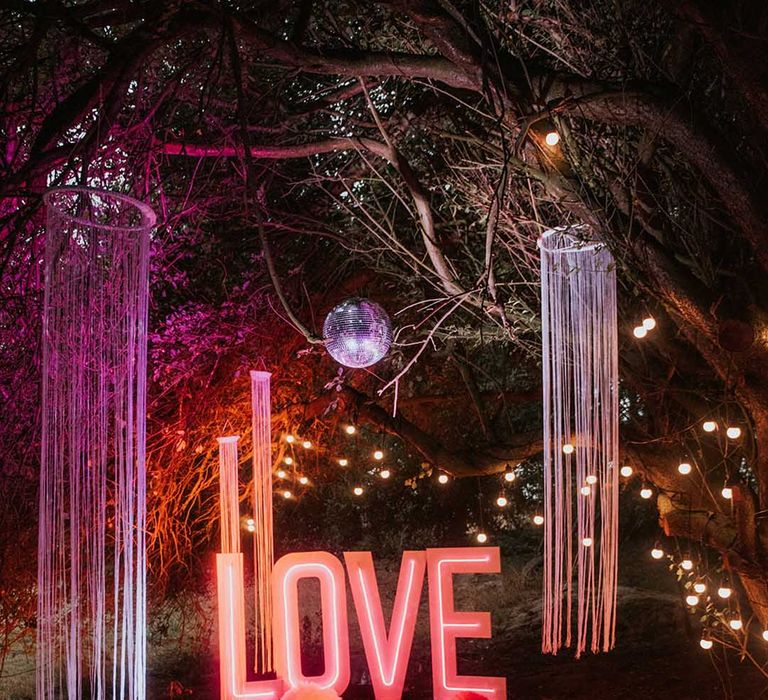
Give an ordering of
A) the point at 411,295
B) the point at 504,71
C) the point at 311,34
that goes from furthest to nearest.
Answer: the point at 411,295 → the point at 311,34 → the point at 504,71

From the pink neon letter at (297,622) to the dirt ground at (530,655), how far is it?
6.03 feet

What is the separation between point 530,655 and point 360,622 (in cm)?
400

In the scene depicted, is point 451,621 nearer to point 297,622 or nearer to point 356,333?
point 297,622

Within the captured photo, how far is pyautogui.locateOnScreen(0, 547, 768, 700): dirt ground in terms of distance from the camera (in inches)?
328

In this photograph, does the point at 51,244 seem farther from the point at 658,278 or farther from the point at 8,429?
the point at 658,278

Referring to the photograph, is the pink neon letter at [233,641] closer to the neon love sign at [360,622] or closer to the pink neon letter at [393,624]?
the neon love sign at [360,622]

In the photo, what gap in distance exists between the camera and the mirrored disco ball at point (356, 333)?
5078 millimetres

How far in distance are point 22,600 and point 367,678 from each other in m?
3.95

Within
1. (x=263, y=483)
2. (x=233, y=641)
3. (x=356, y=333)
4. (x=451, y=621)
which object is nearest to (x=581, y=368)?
(x=356, y=333)

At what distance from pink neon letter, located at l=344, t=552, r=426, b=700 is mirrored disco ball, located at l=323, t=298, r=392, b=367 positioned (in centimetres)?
161

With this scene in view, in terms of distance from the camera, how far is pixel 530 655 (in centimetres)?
953

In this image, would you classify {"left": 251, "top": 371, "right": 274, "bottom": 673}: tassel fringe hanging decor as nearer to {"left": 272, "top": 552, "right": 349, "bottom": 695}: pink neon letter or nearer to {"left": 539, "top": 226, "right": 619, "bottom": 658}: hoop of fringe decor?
{"left": 272, "top": 552, "right": 349, "bottom": 695}: pink neon letter

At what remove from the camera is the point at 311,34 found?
5777 millimetres

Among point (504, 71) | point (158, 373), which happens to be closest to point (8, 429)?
point (158, 373)
